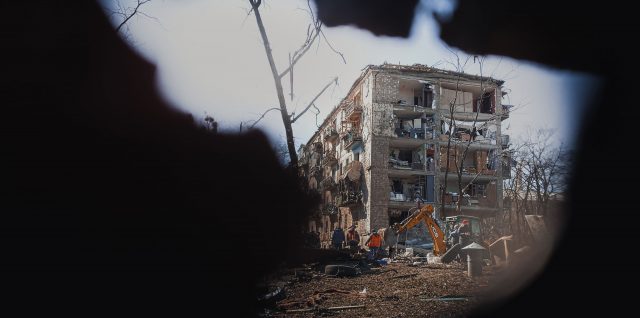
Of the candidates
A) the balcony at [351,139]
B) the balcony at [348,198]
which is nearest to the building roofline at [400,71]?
the balcony at [351,139]

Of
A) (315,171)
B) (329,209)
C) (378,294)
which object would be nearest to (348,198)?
(329,209)

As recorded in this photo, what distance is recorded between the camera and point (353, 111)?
520 inches

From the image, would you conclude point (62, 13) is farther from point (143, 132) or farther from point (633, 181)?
point (633, 181)

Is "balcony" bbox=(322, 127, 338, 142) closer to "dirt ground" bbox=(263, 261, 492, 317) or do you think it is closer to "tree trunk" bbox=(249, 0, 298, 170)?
"tree trunk" bbox=(249, 0, 298, 170)

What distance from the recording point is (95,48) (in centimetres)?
493

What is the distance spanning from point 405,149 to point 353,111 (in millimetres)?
4838

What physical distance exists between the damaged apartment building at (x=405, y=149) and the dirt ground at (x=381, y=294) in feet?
14.7

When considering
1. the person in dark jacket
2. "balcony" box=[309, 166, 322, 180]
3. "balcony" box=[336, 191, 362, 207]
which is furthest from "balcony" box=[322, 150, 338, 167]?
the person in dark jacket

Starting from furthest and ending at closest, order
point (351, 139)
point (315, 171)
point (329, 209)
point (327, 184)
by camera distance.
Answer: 1. point (351, 139)
2. point (329, 209)
3. point (327, 184)
4. point (315, 171)

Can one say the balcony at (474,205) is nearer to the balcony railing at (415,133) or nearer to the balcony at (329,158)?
the balcony railing at (415,133)

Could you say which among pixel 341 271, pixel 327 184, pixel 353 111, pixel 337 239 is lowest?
pixel 341 271

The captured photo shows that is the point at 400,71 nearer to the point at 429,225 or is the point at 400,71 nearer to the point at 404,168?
the point at 404,168

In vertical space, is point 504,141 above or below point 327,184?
above

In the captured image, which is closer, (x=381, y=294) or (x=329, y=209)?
(x=381, y=294)
